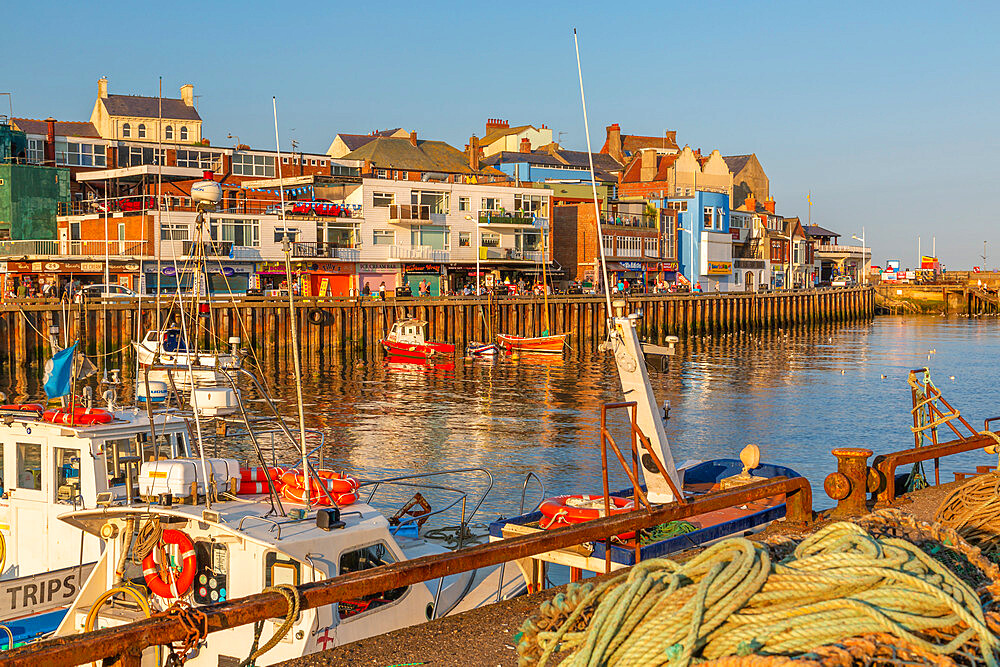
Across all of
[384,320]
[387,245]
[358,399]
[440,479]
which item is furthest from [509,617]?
[387,245]

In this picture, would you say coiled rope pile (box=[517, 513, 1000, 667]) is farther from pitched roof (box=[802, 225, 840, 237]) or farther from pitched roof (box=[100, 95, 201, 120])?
pitched roof (box=[802, 225, 840, 237])

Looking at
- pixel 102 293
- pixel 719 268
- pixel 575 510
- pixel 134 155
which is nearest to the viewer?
pixel 575 510

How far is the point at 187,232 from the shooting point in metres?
69.9

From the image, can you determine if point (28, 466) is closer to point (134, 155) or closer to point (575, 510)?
point (575, 510)

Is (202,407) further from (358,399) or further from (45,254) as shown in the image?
(45,254)

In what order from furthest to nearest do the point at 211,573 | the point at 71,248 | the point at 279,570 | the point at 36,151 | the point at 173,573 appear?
the point at 36,151 → the point at 71,248 → the point at 173,573 → the point at 211,573 → the point at 279,570

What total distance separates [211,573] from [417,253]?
70.4 m

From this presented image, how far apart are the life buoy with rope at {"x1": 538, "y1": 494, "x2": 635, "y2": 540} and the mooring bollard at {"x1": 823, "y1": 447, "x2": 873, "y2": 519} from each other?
106 inches

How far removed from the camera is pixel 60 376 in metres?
15.3

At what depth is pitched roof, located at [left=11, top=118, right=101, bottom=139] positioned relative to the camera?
92625 millimetres

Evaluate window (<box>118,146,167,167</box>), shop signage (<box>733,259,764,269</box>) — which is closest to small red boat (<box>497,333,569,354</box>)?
window (<box>118,146,167,167</box>)

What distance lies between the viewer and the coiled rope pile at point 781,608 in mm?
4734

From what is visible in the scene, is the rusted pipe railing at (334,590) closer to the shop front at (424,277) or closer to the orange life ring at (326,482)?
the orange life ring at (326,482)

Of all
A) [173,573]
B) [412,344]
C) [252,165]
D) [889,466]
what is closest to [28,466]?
[173,573]
